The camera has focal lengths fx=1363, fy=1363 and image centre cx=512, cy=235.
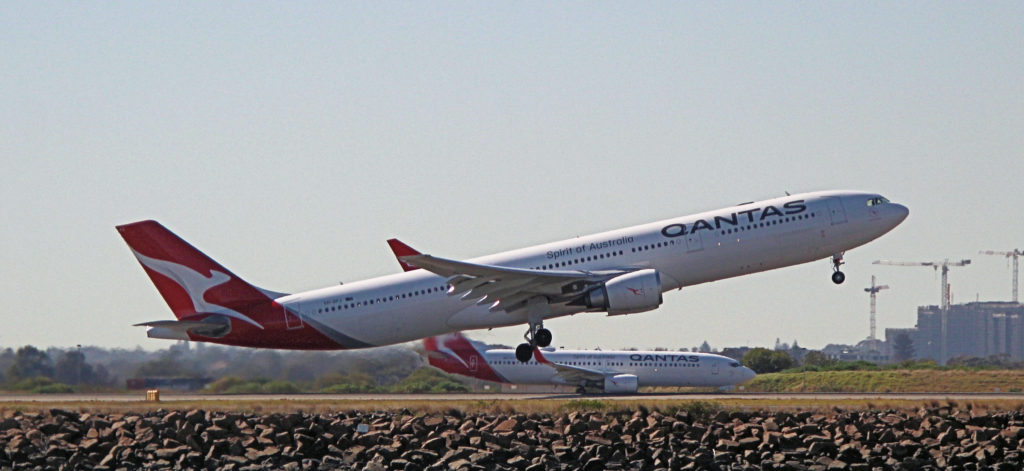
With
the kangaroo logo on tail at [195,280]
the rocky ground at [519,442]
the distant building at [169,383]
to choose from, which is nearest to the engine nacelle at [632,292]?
the rocky ground at [519,442]

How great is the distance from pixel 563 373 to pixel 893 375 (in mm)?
15642

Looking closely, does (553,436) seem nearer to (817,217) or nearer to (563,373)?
(817,217)

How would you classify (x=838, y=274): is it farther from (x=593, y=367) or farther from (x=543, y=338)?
(x=593, y=367)

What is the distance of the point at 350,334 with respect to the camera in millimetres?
49375

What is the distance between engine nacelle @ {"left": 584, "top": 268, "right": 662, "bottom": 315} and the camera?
147ft

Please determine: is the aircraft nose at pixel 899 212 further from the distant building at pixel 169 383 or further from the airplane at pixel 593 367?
the distant building at pixel 169 383

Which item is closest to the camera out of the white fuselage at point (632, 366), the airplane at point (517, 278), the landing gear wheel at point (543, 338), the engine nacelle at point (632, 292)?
the engine nacelle at point (632, 292)

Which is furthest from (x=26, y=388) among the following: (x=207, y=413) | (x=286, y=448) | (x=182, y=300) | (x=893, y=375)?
(x=893, y=375)

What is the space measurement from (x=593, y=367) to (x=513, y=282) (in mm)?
21116

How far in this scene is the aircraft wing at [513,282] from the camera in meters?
44.6

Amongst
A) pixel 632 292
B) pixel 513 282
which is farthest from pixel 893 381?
pixel 513 282

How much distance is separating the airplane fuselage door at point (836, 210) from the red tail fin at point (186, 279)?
20303 mm

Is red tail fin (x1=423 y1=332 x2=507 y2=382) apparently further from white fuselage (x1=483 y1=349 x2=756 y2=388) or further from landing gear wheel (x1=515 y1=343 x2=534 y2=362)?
landing gear wheel (x1=515 y1=343 x2=534 y2=362)

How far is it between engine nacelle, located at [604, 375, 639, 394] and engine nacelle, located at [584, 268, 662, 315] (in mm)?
18207
